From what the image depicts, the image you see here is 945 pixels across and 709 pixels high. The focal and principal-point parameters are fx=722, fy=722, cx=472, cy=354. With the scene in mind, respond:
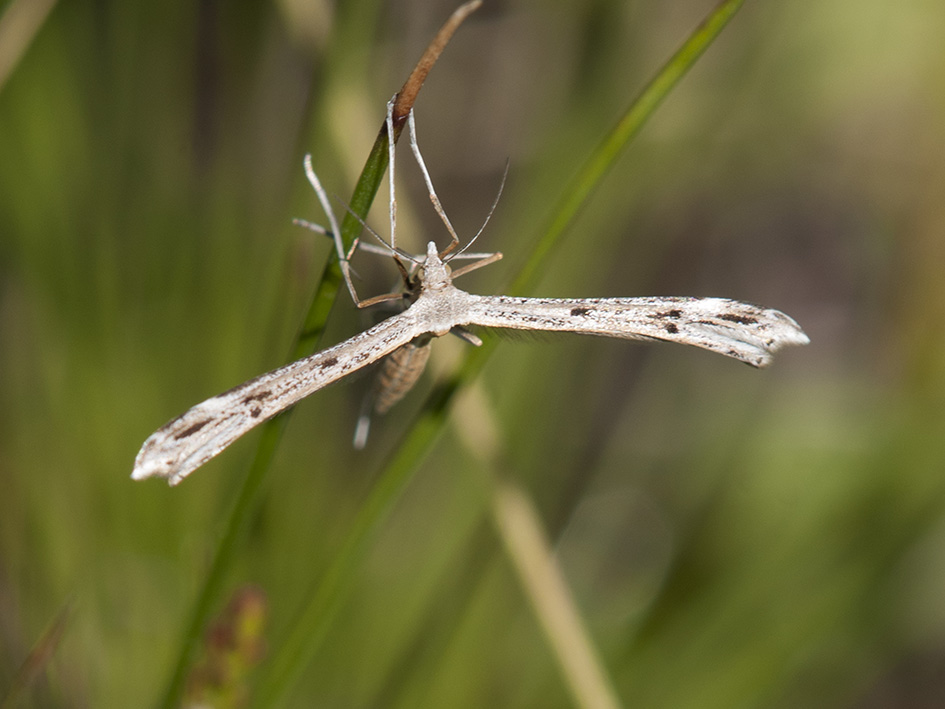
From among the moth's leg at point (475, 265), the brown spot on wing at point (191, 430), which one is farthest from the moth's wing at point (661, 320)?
the brown spot on wing at point (191, 430)

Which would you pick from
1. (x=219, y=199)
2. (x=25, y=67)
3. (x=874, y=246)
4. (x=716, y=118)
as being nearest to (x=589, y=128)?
(x=716, y=118)

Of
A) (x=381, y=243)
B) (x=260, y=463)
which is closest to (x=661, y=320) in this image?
(x=381, y=243)

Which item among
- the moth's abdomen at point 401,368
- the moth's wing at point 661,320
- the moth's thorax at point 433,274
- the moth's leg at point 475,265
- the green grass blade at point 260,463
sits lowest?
the green grass blade at point 260,463

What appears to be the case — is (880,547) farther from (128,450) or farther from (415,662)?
(128,450)

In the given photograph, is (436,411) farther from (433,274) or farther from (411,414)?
(411,414)

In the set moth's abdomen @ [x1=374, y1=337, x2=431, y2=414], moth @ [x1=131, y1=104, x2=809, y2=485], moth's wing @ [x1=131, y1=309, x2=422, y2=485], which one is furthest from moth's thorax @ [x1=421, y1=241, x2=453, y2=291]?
moth's wing @ [x1=131, y1=309, x2=422, y2=485]

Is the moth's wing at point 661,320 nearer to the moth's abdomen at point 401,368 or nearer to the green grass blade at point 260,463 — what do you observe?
the moth's abdomen at point 401,368

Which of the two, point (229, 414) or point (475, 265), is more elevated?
point (475, 265)
